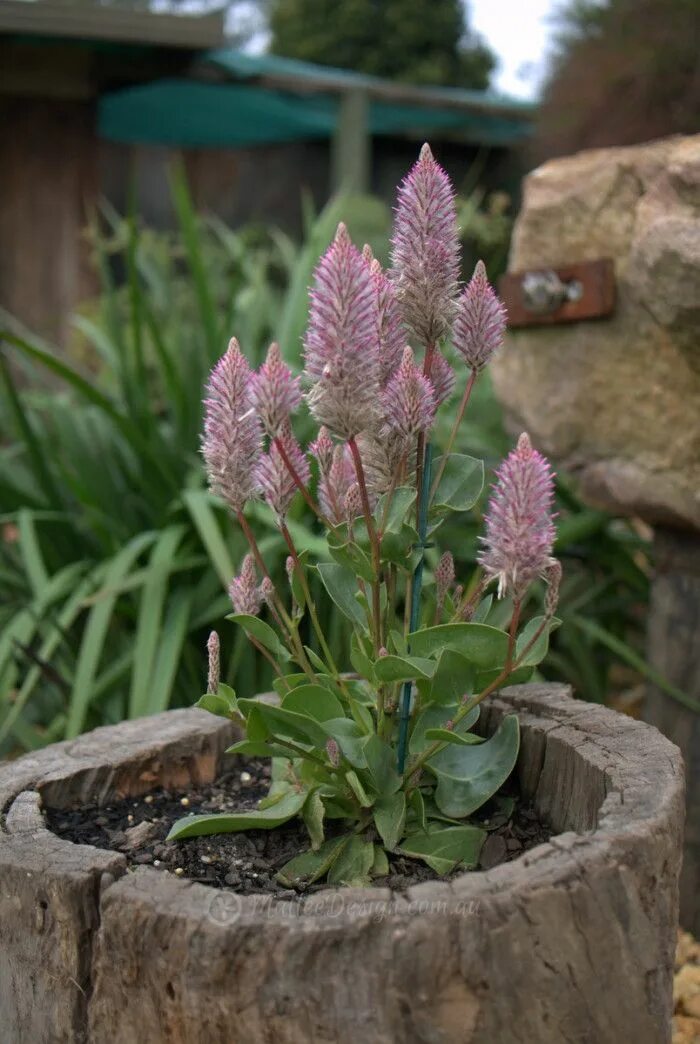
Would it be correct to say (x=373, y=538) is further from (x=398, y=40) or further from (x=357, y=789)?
(x=398, y=40)

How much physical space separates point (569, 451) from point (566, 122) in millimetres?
4329

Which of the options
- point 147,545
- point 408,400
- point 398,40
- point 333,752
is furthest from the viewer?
point 398,40

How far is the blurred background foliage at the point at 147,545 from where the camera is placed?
7.73 ft

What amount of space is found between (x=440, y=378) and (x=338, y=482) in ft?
0.56

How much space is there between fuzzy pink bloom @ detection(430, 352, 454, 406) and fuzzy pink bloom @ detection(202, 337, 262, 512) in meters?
0.22

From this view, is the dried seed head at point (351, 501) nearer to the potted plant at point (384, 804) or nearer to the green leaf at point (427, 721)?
the potted plant at point (384, 804)

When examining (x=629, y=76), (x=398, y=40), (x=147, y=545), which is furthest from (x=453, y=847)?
(x=398, y=40)

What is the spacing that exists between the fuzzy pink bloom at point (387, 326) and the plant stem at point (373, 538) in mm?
95

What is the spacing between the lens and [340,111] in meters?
8.00

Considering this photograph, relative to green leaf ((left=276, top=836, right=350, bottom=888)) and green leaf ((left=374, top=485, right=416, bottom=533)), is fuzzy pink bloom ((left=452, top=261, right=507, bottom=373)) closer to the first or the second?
green leaf ((left=374, top=485, right=416, bottom=533))

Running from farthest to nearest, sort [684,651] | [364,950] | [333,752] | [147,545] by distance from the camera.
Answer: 1. [147,545]
2. [684,651]
3. [333,752]
4. [364,950]

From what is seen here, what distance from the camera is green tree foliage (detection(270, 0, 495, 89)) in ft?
43.5

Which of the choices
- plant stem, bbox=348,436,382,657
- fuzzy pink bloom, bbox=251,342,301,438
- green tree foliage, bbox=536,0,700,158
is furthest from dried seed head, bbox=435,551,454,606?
green tree foliage, bbox=536,0,700,158

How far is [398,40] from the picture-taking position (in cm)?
1334
